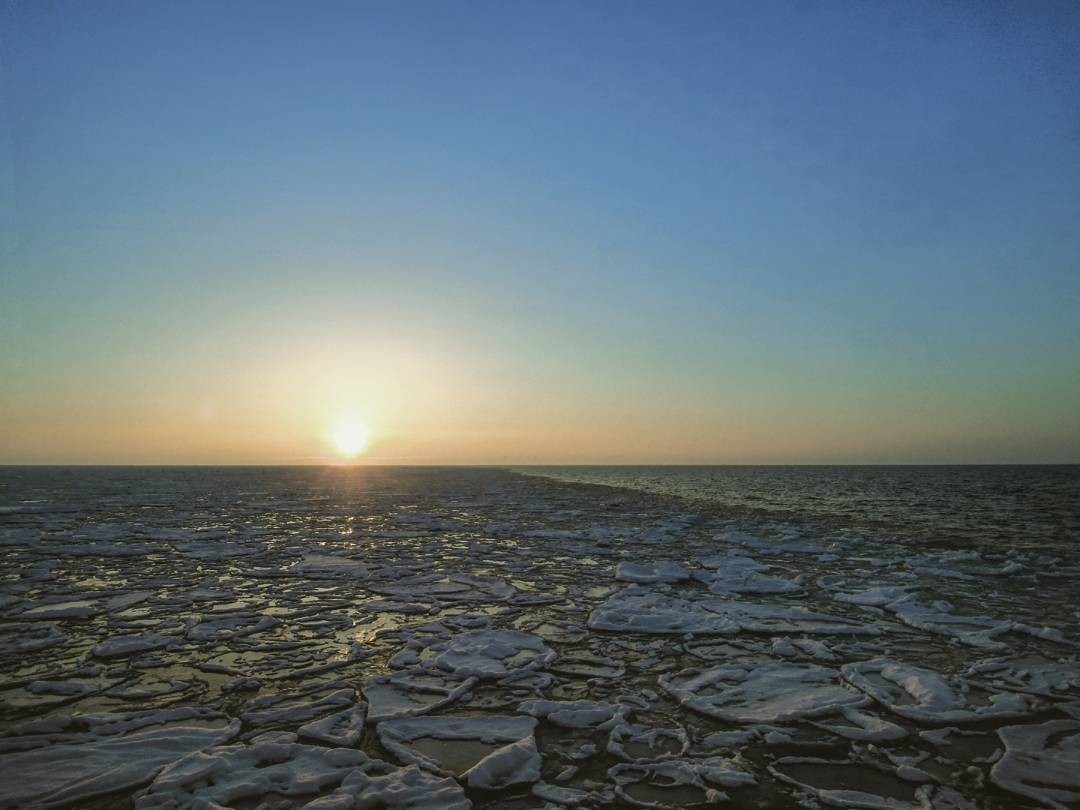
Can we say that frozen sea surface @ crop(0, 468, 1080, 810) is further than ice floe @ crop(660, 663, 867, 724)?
No

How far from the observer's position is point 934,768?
302 centimetres

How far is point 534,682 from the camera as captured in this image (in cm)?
423

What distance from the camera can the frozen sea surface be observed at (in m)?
2.86

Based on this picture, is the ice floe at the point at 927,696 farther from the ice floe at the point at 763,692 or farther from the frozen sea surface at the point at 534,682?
the ice floe at the point at 763,692

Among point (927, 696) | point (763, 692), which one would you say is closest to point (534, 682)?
point (763, 692)

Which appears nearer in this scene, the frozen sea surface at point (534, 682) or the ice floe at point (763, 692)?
the frozen sea surface at point (534, 682)

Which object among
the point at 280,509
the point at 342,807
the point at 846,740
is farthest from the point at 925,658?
the point at 280,509

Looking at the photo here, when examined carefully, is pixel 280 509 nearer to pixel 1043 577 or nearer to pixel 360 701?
pixel 360 701

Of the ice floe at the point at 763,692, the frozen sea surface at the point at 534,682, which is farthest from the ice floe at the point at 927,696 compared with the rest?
the ice floe at the point at 763,692

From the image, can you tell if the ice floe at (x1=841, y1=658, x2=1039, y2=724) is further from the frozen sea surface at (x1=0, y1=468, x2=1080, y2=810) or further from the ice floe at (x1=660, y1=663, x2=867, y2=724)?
the ice floe at (x1=660, y1=663, x2=867, y2=724)

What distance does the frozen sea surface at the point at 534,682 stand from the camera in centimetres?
286

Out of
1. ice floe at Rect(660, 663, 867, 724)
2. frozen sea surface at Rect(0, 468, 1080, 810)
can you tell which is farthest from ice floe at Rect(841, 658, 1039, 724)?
ice floe at Rect(660, 663, 867, 724)

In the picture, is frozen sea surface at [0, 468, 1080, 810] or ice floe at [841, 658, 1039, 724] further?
ice floe at [841, 658, 1039, 724]

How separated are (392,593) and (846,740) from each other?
16.6 feet
